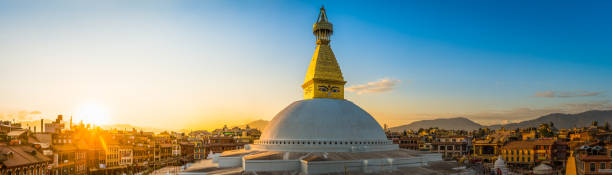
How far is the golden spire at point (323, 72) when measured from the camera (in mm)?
34250

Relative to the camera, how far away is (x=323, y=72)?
34.5 meters

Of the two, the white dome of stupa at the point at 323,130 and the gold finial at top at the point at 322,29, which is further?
the gold finial at top at the point at 322,29

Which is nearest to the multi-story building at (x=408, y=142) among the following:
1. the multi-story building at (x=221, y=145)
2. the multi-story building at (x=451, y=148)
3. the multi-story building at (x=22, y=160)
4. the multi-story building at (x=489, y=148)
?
the multi-story building at (x=451, y=148)

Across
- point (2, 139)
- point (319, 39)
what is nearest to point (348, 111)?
point (319, 39)

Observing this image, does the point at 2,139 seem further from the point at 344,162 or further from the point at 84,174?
the point at 344,162

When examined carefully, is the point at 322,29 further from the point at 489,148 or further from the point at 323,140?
the point at 489,148

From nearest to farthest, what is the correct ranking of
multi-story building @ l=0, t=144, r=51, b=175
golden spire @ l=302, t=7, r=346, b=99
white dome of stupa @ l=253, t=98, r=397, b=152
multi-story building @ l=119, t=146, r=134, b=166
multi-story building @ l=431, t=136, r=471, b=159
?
white dome of stupa @ l=253, t=98, r=397, b=152 → golden spire @ l=302, t=7, r=346, b=99 → multi-story building @ l=0, t=144, r=51, b=175 → multi-story building @ l=119, t=146, r=134, b=166 → multi-story building @ l=431, t=136, r=471, b=159

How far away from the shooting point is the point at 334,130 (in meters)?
29.4

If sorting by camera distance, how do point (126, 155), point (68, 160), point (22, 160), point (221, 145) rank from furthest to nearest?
1. point (221, 145)
2. point (126, 155)
3. point (68, 160)
4. point (22, 160)

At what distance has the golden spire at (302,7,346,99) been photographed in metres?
34.2

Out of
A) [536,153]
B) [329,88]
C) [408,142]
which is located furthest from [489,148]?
[329,88]

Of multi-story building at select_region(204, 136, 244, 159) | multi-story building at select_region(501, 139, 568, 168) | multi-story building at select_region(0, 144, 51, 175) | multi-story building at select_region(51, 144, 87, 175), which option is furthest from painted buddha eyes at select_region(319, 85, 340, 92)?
multi-story building at select_region(204, 136, 244, 159)

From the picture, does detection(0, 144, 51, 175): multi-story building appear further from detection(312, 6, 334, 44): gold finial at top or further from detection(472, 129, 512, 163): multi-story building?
detection(472, 129, 512, 163): multi-story building

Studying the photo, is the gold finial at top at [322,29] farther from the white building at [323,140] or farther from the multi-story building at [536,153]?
the multi-story building at [536,153]
